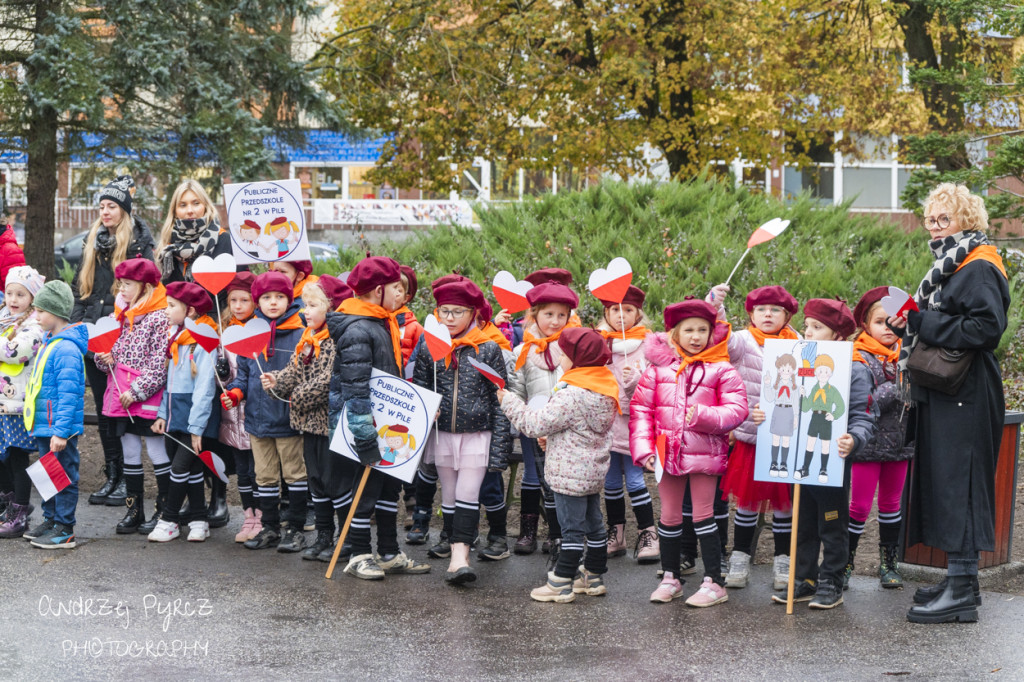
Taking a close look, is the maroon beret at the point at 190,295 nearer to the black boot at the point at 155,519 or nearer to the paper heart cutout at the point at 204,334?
the paper heart cutout at the point at 204,334

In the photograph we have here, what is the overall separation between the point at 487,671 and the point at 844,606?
2078 millimetres

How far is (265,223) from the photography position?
776 centimetres

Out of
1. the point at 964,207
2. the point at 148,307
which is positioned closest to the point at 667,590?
the point at 964,207

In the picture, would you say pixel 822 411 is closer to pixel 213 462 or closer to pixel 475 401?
pixel 475 401

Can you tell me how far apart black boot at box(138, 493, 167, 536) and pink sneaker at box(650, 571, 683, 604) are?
127 inches

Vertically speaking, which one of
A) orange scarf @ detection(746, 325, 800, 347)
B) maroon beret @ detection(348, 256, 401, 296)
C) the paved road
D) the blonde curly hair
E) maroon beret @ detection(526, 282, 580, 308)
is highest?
the blonde curly hair

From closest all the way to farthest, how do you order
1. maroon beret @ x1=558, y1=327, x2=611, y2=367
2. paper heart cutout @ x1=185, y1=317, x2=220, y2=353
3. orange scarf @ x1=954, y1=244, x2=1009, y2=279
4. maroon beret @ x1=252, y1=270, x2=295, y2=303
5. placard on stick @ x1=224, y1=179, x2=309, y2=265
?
1. orange scarf @ x1=954, y1=244, x2=1009, y2=279
2. maroon beret @ x1=558, y1=327, x2=611, y2=367
3. maroon beret @ x1=252, y1=270, x2=295, y2=303
4. paper heart cutout @ x1=185, y1=317, x2=220, y2=353
5. placard on stick @ x1=224, y1=179, x2=309, y2=265

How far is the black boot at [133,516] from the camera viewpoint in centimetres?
755

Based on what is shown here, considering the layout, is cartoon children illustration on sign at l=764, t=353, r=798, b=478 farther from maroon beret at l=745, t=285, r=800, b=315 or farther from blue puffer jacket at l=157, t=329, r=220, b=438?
blue puffer jacket at l=157, t=329, r=220, b=438

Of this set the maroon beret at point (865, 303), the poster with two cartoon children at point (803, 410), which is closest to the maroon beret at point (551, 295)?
the poster with two cartoon children at point (803, 410)

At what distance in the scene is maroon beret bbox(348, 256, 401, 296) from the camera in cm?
641

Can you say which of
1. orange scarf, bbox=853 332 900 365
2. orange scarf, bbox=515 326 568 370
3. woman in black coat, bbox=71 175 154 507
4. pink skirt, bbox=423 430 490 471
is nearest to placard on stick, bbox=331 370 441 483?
pink skirt, bbox=423 430 490 471

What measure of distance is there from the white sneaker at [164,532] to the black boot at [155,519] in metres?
0.07

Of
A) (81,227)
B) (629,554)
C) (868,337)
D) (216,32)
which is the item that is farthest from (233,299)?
(81,227)
